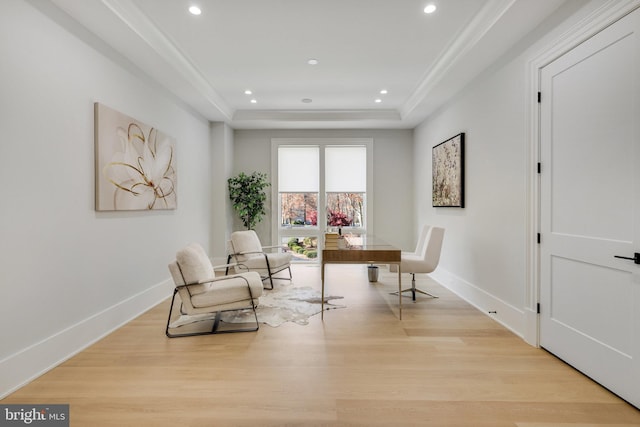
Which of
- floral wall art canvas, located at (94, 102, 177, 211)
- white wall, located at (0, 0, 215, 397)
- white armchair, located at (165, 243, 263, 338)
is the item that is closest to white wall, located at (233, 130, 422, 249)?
floral wall art canvas, located at (94, 102, 177, 211)

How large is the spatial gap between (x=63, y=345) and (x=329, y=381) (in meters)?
2.13

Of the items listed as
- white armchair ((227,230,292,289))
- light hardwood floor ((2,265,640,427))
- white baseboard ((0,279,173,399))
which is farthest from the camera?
white armchair ((227,230,292,289))

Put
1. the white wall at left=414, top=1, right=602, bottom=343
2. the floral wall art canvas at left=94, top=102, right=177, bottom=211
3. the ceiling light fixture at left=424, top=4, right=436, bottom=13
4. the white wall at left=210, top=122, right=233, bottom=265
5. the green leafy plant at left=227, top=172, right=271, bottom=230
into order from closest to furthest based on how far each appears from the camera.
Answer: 1. the ceiling light fixture at left=424, top=4, right=436, bottom=13
2. the white wall at left=414, top=1, right=602, bottom=343
3. the floral wall art canvas at left=94, top=102, right=177, bottom=211
4. the white wall at left=210, top=122, right=233, bottom=265
5. the green leafy plant at left=227, top=172, right=271, bottom=230

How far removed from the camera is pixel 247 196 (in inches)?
247

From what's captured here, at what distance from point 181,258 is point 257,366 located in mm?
1230

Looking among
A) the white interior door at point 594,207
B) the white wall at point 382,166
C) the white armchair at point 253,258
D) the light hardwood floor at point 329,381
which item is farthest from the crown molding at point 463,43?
the white armchair at point 253,258

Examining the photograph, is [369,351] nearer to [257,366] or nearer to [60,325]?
[257,366]

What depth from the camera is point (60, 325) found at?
258cm

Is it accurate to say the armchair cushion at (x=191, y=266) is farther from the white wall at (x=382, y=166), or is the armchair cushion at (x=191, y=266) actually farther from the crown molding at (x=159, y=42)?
the white wall at (x=382, y=166)

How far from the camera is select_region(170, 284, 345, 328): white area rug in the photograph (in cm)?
348

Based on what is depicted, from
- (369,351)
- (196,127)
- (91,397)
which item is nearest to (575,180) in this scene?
(369,351)

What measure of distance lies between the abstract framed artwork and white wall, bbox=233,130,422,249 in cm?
131

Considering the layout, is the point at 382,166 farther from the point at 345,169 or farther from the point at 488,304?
the point at 488,304

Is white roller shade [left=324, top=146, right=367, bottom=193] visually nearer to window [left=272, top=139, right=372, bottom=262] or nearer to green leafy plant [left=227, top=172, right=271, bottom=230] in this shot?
window [left=272, top=139, right=372, bottom=262]
